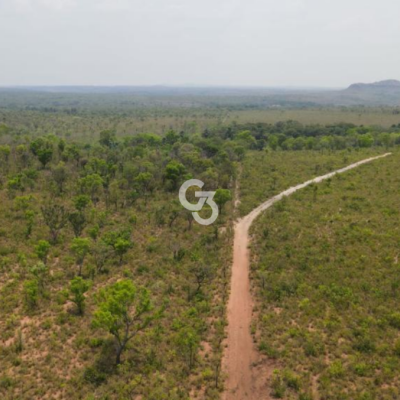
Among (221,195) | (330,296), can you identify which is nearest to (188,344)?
(330,296)

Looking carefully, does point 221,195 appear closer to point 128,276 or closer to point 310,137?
point 128,276

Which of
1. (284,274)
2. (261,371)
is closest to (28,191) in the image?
(284,274)

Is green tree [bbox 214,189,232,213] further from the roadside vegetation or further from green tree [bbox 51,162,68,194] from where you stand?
green tree [bbox 51,162,68,194]

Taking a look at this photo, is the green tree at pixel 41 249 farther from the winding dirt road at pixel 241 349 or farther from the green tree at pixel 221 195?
the green tree at pixel 221 195

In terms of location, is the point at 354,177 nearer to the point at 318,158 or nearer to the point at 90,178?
the point at 318,158

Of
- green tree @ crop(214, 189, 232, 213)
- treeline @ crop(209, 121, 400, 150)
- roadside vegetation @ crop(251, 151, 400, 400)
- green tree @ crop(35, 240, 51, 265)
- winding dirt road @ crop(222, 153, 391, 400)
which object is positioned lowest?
winding dirt road @ crop(222, 153, 391, 400)

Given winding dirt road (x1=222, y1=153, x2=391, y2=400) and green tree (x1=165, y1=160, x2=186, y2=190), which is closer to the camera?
winding dirt road (x1=222, y1=153, x2=391, y2=400)

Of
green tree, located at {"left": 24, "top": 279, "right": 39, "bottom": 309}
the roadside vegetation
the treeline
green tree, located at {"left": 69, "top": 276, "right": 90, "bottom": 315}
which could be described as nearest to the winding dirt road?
the roadside vegetation

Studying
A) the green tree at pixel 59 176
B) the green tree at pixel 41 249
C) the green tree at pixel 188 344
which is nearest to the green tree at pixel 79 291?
the green tree at pixel 41 249

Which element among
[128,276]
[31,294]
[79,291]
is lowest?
[128,276]
